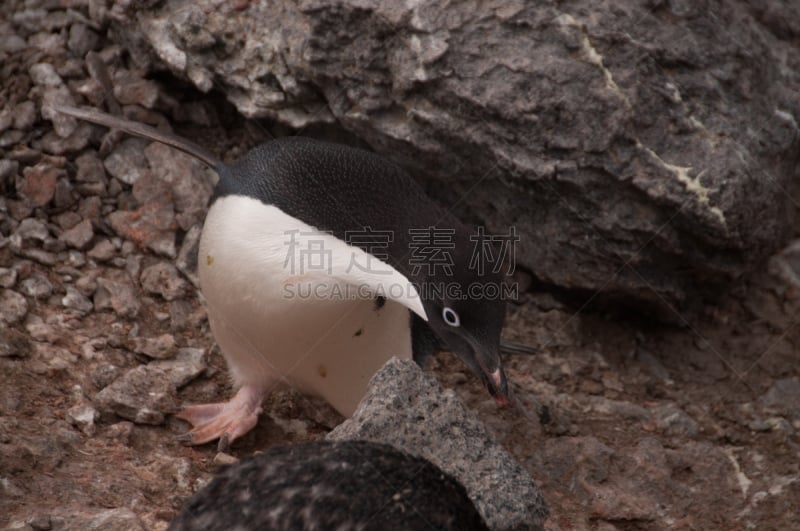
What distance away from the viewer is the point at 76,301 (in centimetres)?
360

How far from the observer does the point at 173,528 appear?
7.27 ft

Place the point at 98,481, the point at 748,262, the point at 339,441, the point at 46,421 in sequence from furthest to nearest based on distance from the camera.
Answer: the point at 748,262 < the point at 46,421 < the point at 98,481 < the point at 339,441

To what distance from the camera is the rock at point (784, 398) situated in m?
3.71

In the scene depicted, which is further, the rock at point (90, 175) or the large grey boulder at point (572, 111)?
the rock at point (90, 175)

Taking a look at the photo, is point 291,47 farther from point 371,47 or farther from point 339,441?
point 339,441

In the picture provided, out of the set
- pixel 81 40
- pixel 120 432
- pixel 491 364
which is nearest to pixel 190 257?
pixel 120 432

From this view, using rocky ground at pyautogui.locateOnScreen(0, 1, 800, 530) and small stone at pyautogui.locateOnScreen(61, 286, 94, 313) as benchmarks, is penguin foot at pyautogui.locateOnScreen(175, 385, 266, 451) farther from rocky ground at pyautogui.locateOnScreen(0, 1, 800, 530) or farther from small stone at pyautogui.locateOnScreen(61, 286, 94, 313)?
small stone at pyautogui.locateOnScreen(61, 286, 94, 313)

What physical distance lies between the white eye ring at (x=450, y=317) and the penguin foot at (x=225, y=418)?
85cm

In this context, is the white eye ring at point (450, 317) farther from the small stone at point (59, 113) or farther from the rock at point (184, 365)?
the small stone at point (59, 113)

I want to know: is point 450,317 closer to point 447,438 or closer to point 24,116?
point 447,438

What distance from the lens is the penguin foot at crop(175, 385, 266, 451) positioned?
3271 mm

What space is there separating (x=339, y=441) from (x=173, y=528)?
0.41 meters

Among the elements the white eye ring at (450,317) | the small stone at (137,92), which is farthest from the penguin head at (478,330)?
the small stone at (137,92)

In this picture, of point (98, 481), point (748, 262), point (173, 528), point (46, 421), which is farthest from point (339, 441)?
point (748, 262)
